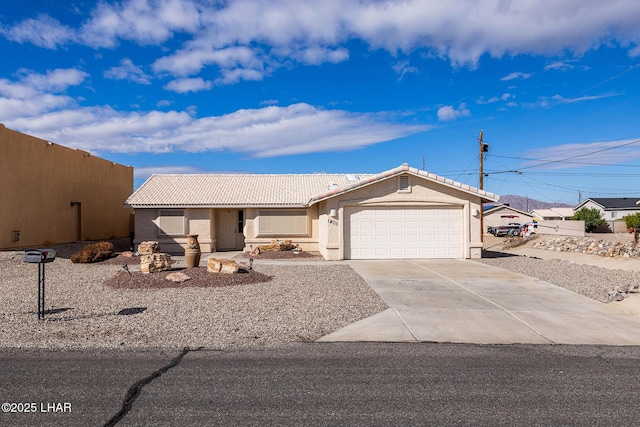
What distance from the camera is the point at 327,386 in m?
5.17

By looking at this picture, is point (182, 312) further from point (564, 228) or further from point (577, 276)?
point (564, 228)

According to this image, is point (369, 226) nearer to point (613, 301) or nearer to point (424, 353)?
point (613, 301)

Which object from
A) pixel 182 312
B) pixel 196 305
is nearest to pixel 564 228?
pixel 196 305

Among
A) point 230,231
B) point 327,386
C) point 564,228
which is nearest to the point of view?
point 327,386

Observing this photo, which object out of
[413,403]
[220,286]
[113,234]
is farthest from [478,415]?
[113,234]

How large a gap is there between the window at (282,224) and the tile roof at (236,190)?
1.74 feet

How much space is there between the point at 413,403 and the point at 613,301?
796 cm

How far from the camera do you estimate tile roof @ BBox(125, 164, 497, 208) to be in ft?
72.3

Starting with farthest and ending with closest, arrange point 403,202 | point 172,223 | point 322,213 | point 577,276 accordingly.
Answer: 1. point 172,223
2. point 322,213
3. point 403,202
4. point 577,276

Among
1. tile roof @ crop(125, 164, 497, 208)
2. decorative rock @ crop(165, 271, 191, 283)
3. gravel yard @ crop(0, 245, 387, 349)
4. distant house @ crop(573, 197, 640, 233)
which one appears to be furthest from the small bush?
distant house @ crop(573, 197, 640, 233)

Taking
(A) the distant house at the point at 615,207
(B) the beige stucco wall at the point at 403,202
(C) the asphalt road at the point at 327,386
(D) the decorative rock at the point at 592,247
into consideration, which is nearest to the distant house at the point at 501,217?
(A) the distant house at the point at 615,207

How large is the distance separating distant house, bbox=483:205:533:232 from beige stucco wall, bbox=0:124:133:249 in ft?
160

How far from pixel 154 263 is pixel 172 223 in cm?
885

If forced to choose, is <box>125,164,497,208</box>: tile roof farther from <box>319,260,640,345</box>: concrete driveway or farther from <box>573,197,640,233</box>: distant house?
<box>573,197,640,233</box>: distant house
